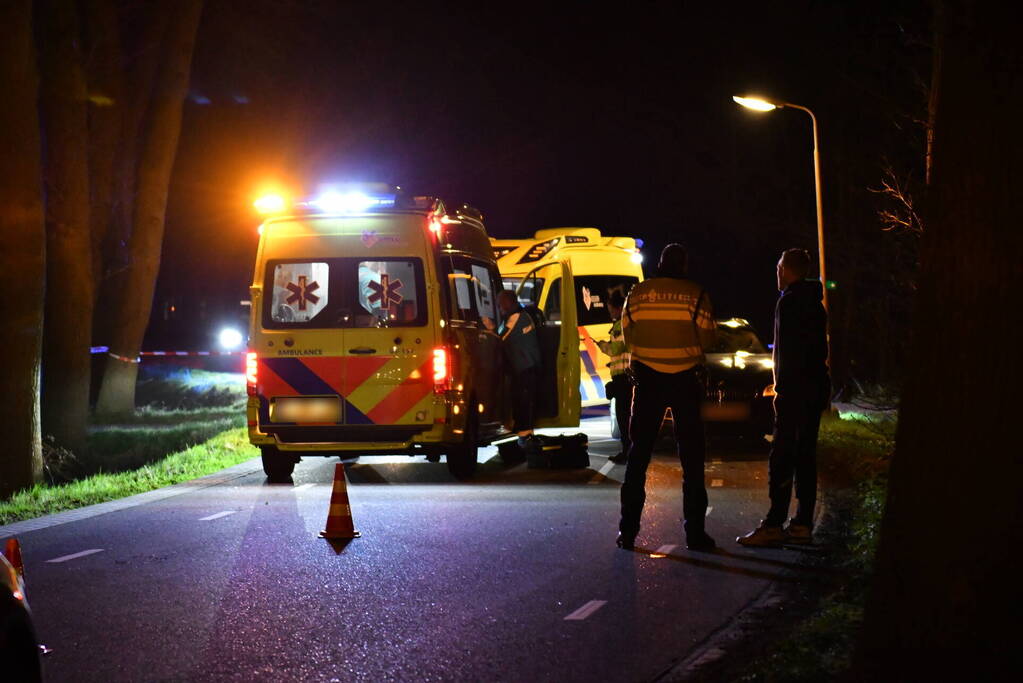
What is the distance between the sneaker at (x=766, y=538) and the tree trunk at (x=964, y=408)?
419 cm

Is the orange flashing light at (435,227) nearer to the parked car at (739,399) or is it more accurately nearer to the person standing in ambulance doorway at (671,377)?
the parked car at (739,399)

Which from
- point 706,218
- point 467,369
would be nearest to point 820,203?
point 467,369

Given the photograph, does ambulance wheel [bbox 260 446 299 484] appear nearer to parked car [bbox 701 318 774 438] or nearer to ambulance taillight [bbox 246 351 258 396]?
ambulance taillight [bbox 246 351 258 396]

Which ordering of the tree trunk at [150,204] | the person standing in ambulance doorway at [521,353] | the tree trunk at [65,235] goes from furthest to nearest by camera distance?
the tree trunk at [150,204] < the tree trunk at [65,235] < the person standing in ambulance doorway at [521,353]

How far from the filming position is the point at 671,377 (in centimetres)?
841

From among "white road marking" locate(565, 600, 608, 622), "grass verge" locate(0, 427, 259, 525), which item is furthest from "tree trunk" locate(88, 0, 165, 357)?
"white road marking" locate(565, 600, 608, 622)

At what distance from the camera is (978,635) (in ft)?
13.4

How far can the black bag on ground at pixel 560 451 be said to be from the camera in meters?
13.8

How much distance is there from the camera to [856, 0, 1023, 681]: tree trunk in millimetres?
4109

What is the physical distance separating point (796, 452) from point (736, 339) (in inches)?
298

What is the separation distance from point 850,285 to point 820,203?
980 centimetres

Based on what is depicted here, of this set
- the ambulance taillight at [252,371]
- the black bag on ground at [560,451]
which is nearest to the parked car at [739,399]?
the black bag on ground at [560,451]

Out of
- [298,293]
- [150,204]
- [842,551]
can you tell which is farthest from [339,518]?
[150,204]

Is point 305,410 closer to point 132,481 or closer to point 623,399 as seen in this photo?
point 132,481
